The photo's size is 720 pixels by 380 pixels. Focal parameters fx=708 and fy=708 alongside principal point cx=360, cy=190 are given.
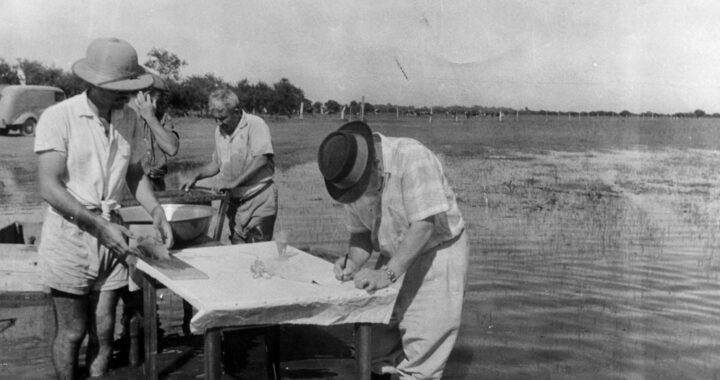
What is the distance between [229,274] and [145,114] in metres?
2.83

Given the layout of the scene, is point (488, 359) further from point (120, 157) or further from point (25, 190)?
point (25, 190)

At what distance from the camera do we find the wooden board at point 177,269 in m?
3.20

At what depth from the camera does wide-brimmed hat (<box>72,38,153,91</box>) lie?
346 cm

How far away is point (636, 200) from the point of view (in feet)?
38.5

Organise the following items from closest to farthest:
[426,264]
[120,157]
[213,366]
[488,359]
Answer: [213,366]
[426,264]
[120,157]
[488,359]

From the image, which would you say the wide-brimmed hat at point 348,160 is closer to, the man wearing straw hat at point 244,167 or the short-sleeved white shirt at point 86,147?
the short-sleeved white shirt at point 86,147

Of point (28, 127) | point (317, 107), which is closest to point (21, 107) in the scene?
point (28, 127)

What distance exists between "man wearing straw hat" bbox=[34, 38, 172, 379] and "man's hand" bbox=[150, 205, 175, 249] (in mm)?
214

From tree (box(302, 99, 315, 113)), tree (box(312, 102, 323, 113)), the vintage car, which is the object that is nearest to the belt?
the vintage car

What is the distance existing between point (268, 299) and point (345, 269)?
21.8 inches

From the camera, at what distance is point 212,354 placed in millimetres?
2873

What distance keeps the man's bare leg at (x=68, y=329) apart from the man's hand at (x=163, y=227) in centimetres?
49

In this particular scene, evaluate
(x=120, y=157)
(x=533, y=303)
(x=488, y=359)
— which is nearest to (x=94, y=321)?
(x=120, y=157)

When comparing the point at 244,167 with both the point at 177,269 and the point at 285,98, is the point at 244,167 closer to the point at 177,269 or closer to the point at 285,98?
the point at 177,269
